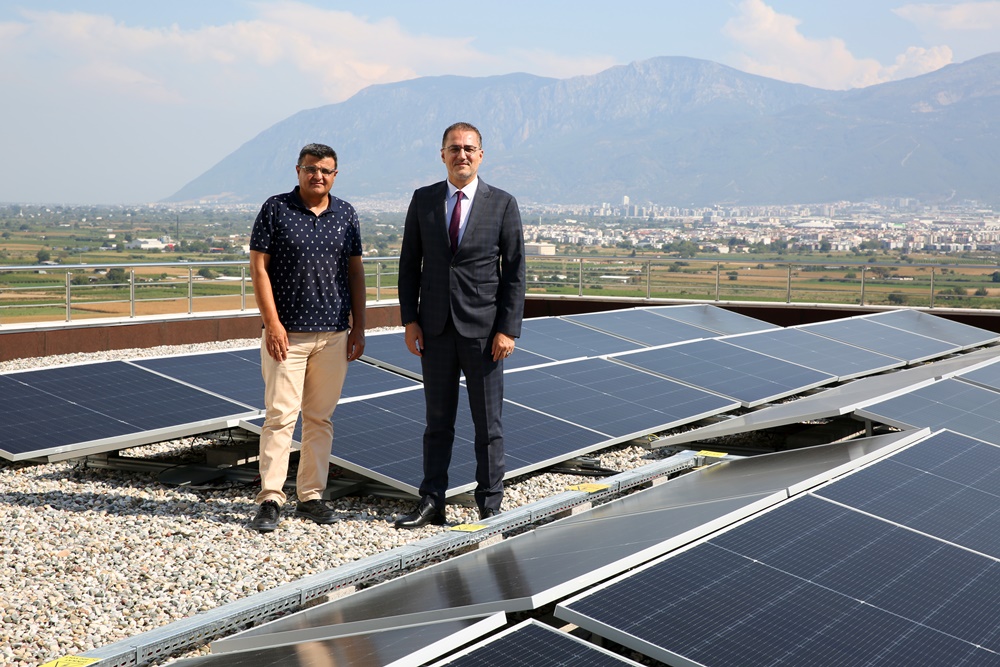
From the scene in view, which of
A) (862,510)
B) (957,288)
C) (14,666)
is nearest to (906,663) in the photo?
(862,510)

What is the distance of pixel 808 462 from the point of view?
4.93m

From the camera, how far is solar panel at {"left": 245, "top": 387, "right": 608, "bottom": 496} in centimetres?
551

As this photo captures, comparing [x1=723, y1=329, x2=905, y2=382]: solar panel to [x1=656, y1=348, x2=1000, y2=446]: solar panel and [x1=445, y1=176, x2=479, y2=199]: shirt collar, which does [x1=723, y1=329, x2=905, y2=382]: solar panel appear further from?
[x1=445, y1=176, x2=479, y2=199]: shirt collar

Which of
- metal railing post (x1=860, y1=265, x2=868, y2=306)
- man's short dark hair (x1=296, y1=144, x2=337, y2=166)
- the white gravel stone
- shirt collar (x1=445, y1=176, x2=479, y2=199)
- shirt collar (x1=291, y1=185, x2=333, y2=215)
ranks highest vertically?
man's short dark hair (x1=296, y1=144, x2=337, y2=166)

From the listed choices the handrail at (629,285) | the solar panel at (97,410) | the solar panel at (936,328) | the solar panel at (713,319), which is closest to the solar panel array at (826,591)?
the solar panel at (97,410)

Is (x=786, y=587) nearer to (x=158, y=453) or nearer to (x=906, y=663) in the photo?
(x=906, y=663)

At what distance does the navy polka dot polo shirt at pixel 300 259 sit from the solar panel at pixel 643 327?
5.61 metres

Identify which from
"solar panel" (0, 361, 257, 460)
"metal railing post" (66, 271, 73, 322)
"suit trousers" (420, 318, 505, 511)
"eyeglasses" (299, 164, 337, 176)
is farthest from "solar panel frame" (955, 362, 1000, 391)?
"metal railing post" (66, 271, 73, 322)

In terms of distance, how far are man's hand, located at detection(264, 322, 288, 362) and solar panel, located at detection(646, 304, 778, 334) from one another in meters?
7.70

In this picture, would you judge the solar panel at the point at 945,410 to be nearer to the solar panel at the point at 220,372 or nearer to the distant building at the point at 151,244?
the solar panel at the point at 220,372

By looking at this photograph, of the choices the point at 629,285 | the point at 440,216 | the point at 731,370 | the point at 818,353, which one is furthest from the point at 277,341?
the point at 629,285

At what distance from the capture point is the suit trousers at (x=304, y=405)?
16.8 feet

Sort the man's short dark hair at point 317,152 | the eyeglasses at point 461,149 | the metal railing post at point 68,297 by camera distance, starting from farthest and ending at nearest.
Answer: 1. the metal railing post at point 68,297
2. the man's short dark hair at point 317,152
3. the eyeglasses at point 461,149

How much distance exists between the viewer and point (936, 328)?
13477mm
